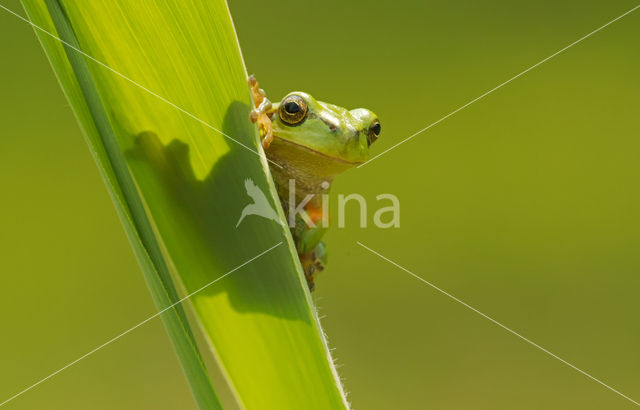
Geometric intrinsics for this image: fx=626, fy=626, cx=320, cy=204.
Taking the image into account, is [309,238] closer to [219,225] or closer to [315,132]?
[315,132]

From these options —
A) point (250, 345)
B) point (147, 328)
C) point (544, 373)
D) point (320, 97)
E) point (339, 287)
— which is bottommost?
point (544, 373)

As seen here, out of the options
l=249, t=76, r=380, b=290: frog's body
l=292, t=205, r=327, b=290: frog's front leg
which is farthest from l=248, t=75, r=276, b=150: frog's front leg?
l=292, t=205, r=327, b=290: frog's front leg

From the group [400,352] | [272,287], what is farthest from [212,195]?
[400,352]

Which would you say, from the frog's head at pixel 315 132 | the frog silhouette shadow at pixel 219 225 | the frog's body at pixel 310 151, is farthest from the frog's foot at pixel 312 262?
the frog silhouette shadow at pixel 219 225

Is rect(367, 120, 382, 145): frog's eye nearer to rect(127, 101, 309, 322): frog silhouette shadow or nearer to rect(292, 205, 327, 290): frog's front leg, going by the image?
rect(292, 205, 327, 290): frog's front leg

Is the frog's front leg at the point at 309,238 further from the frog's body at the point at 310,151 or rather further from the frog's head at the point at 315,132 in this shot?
the frog's head at the point at 315,132

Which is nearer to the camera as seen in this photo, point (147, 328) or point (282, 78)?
point (147, 328)

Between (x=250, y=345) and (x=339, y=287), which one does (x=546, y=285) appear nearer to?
(x=339, y=287)
